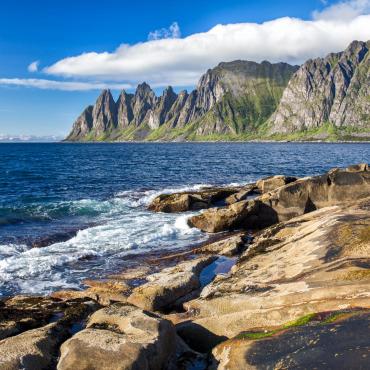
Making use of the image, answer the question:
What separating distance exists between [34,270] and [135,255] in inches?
268

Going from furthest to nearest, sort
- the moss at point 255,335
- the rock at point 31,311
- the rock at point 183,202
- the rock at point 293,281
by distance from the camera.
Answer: the rock at point 183,202
the rock at point 31,311
the rock at point 293,281
the moss at point 255,335

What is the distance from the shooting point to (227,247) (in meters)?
27.0

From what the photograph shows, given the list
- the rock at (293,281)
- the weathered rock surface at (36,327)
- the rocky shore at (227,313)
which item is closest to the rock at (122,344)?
the rocky shore at (227,313)

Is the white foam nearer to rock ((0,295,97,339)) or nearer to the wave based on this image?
the wave

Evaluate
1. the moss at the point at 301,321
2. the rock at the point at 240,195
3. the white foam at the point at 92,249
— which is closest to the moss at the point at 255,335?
the moss at the point at 301,321

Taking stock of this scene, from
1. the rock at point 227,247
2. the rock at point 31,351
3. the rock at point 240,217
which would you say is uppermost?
the rock at point 31,351

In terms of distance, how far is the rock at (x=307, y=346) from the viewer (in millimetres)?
9953

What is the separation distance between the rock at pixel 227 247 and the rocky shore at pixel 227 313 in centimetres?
19

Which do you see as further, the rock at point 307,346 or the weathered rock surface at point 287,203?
the weathered rock surface at point 287,203

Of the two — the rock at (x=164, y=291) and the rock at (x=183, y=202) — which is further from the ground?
the rock at (x=183, y=202)

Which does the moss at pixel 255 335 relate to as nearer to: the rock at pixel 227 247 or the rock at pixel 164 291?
the rock at pixel 164 291

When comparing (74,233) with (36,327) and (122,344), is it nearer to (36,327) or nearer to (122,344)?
(36,327)

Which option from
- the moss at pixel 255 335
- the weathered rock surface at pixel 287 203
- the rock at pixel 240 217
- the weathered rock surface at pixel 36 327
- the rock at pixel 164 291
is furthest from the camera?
the weathered rock surface at pixel 287 203

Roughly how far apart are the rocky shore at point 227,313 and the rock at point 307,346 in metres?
0.03
